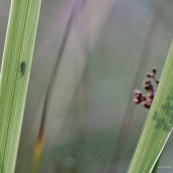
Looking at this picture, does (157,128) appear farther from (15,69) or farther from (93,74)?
(93,74)

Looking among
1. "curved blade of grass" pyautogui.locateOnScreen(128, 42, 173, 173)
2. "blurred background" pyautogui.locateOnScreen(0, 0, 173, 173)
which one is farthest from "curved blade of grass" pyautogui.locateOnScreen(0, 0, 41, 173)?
"blurred background" pyautogui.locateOnScreen(0, 0, 173, 173)

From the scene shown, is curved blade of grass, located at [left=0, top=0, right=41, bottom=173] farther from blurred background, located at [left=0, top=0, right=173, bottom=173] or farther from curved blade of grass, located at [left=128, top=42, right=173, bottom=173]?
blurred background, located at [left=0, top=0, right=173, bottom=173]

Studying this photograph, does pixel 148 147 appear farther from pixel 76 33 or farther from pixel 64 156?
pixel 76 33

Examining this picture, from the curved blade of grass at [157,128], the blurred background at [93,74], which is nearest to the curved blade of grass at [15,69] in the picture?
the curved blade of grass at [157,128]

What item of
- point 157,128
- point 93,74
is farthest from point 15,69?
point 93,74

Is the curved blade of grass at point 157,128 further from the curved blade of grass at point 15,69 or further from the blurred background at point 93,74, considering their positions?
the blurred background at point 93,74

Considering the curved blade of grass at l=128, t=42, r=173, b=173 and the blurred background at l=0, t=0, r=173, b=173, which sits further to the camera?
the blurred background at l=0, t=0, r=173, b=173

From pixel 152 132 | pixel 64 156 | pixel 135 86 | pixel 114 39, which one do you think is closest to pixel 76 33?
pixel 114 39
